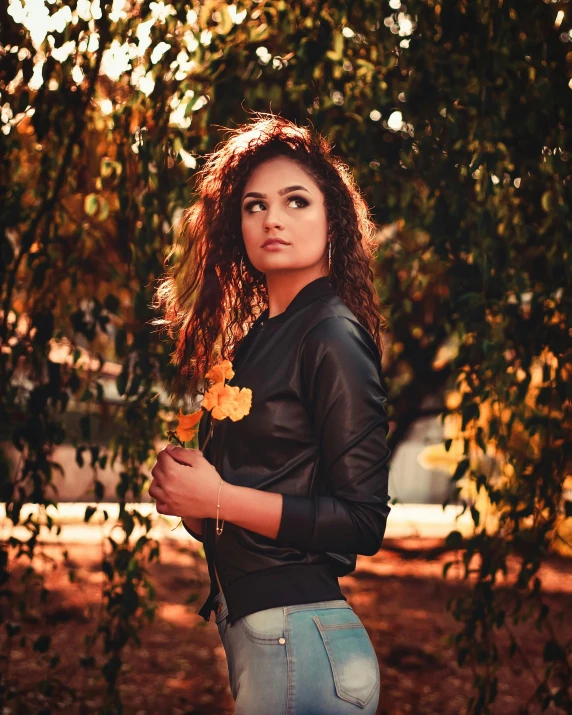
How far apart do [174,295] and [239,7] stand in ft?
3.49

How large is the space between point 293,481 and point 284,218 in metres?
0.53

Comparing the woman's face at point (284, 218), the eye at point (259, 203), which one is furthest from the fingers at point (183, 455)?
the eye at point (259, 203)

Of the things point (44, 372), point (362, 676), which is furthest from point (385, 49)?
point (362, 676)

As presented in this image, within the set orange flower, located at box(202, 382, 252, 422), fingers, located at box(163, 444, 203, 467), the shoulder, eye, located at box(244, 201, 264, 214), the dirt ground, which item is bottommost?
the dirt ground

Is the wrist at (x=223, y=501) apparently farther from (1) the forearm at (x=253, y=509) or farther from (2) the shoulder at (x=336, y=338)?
(2) the shoulder at (x=336, y=338)

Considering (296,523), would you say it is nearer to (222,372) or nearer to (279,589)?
(279,589)

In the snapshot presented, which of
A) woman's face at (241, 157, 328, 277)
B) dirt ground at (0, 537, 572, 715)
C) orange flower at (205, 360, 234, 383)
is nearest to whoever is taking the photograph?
orange flower at (205, 360, 234, 383)

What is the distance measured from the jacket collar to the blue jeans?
0.55 metres

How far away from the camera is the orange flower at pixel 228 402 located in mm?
1484

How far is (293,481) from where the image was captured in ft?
4.93

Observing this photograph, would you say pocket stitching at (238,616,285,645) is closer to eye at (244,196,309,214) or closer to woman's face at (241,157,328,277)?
woman's face at (241,157,328,277)

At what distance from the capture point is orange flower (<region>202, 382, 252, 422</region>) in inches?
58.4

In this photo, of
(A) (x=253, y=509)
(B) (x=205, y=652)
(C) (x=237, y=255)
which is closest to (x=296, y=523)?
(A) (x=253, y=509)

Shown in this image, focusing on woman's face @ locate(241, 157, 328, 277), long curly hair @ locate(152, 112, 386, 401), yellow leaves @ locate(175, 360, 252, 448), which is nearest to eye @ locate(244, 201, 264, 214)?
woman's face @ locate(241, 157, 328, 277)
